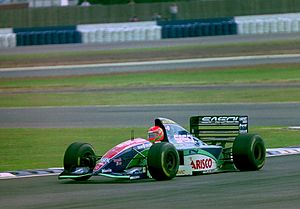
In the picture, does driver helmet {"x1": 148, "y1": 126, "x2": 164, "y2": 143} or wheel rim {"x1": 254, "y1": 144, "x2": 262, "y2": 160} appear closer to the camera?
driver helmet {"x1": 148, "y1": 126, "x2": 164, "y2": 143}

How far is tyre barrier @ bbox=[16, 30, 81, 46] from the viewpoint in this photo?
58469 millimetres

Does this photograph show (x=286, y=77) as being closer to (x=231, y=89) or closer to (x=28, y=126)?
(x=231, y=89)

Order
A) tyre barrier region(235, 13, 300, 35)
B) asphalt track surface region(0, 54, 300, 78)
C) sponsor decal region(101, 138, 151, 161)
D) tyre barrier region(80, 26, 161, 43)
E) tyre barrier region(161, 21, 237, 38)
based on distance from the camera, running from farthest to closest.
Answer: tyre barrier region(80, 26, 161, 43) → tyre barrier region(161, 21, 237, 38) → tyre barrier region(235, 13, 300, 35) → asphalt track surface region(0, 54, 300, 78) → sponsor decal region(101, 138, 151, 161)

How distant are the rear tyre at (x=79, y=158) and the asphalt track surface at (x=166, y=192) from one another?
0.24m

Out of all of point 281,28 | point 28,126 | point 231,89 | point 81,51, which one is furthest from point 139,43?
point 28,126

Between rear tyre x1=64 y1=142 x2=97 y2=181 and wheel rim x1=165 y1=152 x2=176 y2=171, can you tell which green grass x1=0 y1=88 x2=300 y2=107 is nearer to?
rear tyre x1=64 y1=142 x2=97 y2=181

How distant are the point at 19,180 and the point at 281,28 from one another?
41641 mm

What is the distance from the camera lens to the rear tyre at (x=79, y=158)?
46.1 feet

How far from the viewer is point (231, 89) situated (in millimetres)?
35156

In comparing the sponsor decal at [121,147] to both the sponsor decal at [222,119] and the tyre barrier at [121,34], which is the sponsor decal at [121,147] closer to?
the sponsor decal at [222,119]

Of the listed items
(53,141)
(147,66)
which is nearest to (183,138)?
(53,141)

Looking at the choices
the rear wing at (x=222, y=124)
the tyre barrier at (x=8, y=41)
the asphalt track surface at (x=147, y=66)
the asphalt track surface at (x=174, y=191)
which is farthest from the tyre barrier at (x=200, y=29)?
the rear wing at (x=222, y=124)

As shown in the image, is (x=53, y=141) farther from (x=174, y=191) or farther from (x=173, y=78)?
(x=173, y=78)

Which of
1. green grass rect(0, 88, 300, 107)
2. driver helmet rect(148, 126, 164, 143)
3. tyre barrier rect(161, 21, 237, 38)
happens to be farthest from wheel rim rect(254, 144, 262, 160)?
tyre barrier rect(161, 21, 237, 38)
